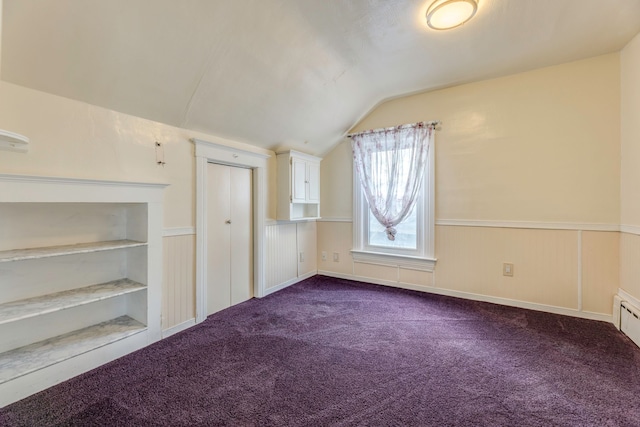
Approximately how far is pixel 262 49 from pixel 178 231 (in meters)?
1.79

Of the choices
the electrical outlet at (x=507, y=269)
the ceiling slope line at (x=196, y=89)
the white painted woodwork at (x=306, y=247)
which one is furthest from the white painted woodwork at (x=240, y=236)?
the electrical outlet at (x=507, y=269)

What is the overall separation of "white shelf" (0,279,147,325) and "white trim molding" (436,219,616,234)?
11.2 feet

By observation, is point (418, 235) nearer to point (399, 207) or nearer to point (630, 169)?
point (399, 207)

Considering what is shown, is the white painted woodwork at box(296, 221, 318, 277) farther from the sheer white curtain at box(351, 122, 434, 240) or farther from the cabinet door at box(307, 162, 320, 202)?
the sheer white curtain at box(351, 122, 434, 240)

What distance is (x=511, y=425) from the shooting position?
1.42 m

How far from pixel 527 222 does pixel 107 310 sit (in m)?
4.21

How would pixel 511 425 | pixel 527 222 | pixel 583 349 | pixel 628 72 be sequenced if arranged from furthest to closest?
pixel 527 222 < pixel 628 72 < pixel 583 349 < pixel 511 425

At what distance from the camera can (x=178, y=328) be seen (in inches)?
98.8

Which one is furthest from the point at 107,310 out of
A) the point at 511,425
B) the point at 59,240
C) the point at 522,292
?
the point at 522,292

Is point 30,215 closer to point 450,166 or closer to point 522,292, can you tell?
point 450,166

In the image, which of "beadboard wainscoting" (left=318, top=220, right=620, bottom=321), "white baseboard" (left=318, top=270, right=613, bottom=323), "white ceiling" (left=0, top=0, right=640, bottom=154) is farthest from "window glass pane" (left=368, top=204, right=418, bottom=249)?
"white ceiling" (left=0, top=0, right=640, bottom=154)

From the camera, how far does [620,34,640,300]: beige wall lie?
7.61ft

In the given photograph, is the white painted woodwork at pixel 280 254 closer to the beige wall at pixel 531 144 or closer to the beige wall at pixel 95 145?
the beige wall at pixel 95 145

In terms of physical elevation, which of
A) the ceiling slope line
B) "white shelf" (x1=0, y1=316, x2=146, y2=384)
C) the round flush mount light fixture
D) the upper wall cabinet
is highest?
the round flush mount light fixture
